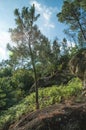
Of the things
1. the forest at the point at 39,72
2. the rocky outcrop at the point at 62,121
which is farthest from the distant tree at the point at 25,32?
the rocky outcrop at the point at 62,121

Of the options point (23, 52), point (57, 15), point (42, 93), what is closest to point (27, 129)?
point (23, 52)

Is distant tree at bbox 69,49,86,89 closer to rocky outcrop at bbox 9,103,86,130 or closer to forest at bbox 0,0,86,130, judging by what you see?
forest at bbox 0,0,86,130

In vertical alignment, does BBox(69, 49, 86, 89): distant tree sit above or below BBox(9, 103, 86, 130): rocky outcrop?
above

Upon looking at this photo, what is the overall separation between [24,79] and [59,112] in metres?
26.6

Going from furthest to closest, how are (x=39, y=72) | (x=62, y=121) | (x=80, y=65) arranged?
(x=39, y=72)
(x=80, y=65)
(x=62, y=121)

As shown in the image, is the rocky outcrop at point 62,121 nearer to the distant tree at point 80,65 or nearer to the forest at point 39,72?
the forest at point 39,72

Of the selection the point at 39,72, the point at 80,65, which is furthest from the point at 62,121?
the point at 39,72

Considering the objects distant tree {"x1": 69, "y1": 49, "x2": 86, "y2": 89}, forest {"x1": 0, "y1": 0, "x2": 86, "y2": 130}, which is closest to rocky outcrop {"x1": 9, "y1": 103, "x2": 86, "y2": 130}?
forest {"x1": 0, "y1": 0, "x2": 86, "y2": 130}

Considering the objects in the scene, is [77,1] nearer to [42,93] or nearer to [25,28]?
[25,28]

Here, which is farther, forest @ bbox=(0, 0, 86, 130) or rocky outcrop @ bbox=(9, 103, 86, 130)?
forest @ bbox=(0, 0, 86, 130)

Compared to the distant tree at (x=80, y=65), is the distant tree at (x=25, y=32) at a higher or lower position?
higher

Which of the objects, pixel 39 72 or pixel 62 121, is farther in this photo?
pixel 39 72

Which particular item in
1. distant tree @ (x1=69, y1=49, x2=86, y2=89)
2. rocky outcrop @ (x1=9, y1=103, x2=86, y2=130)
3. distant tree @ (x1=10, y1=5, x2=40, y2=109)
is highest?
distant tree @ (x1=10, y1=5, x2=40, y2=109)

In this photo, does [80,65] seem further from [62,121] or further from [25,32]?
[62,121]
